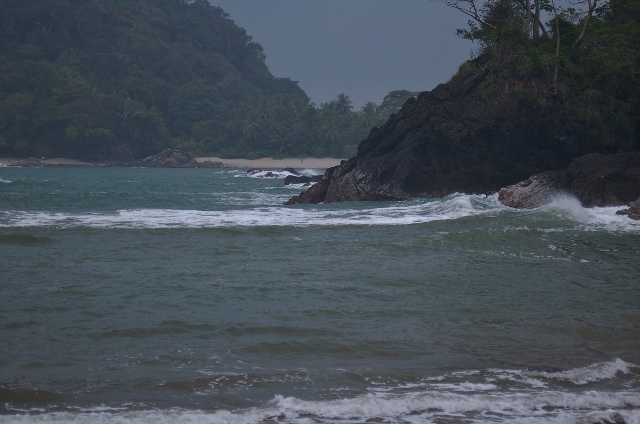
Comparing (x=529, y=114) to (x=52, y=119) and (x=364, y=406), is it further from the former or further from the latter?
(x=52, y=119)

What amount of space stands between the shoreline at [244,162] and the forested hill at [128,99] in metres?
1.43

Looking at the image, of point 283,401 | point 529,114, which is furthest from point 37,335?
point 529,114

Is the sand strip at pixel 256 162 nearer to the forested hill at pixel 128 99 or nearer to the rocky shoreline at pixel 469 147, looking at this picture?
the forested hill at pixel 128 99

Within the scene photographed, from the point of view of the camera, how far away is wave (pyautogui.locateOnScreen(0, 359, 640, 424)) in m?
5.64

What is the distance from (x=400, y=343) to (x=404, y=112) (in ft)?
60.7

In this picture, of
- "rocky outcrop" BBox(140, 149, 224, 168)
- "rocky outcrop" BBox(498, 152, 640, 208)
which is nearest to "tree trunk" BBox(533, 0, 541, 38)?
"rocky outcrop" BBox(498, 152, 640, 208)

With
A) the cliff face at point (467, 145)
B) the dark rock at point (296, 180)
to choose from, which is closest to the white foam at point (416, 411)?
the cliff face at point (467, 145)

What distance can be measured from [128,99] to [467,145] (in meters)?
73.1

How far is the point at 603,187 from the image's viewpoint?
742 inches

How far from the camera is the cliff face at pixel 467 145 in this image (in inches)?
890

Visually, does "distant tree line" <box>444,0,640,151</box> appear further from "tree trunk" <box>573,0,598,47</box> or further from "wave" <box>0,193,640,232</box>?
"wave" <box>0,193,640,232</box>

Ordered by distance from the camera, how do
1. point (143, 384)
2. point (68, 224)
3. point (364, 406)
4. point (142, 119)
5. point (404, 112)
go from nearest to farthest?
point (364, 406), point (143, 384), point (68, 224), point (404, 112), point (142, 119)

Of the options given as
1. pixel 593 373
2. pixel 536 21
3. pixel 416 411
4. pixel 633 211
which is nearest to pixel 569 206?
pixel 633 211

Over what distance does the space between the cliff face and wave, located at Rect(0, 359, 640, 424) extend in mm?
17222
